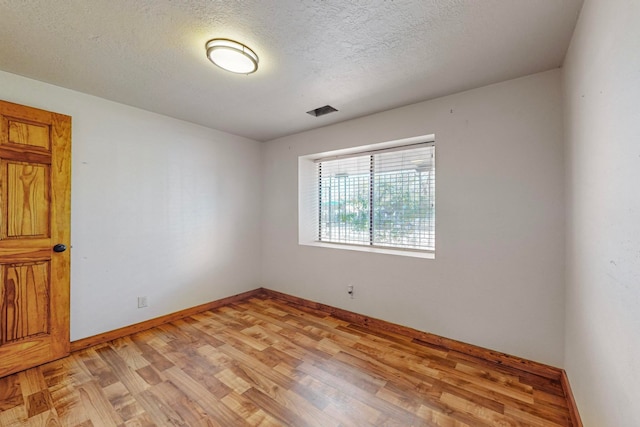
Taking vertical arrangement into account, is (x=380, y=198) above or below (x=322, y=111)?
below

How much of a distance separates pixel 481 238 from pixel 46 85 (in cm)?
405

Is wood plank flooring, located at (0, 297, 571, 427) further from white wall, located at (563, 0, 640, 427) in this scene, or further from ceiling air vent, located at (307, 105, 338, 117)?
ceiling air vent, located at (307, 105, 338, 117)

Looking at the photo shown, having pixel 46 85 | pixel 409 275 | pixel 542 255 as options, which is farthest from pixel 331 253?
pixel 46 85

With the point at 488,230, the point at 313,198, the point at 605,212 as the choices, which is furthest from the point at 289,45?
the point at 313,198

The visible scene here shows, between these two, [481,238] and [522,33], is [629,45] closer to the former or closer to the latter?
[522,33]

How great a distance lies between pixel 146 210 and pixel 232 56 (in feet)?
6.67

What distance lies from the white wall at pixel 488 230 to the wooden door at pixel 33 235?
2.83 metres

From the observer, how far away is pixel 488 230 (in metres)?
2.23

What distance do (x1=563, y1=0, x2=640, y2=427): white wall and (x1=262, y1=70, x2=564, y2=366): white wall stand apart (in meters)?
0.28

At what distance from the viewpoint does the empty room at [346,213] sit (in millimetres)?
1392

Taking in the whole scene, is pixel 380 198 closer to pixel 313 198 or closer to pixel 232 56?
pixel 313 198

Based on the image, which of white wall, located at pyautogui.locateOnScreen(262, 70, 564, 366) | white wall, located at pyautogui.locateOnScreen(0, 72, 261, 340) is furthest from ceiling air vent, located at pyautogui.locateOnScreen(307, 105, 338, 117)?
white wall, located at pyautogui.locateOnScreen(0, 72, 261, 340)

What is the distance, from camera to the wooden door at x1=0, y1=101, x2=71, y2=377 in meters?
2.00

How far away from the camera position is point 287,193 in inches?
150
